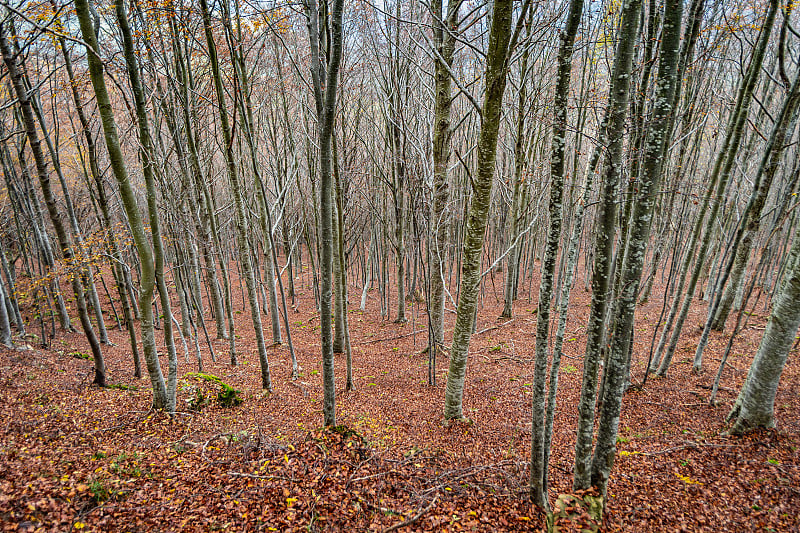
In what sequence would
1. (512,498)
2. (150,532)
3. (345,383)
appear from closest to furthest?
(150,532) → (512,498) → (345,383)

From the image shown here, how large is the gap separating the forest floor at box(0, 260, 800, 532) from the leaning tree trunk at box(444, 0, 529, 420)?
953 mm

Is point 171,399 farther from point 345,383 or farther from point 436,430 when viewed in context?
point 436,430

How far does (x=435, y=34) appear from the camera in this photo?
23.9 feet

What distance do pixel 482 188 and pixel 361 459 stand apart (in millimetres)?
3971

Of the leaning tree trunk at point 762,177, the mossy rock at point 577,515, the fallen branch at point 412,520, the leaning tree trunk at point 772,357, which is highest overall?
the leaning tree trunk at point 762,177

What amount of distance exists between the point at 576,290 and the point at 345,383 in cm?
→ 1480

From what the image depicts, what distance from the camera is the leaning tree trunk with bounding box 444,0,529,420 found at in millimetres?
4125

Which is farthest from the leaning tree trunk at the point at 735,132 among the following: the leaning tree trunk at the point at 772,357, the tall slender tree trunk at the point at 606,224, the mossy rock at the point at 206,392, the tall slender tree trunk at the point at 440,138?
the mossy rock at the point at 206,392

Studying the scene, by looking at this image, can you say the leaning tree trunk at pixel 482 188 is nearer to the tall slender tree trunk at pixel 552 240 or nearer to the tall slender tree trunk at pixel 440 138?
the tall slender tree trunk at pixel 552 240

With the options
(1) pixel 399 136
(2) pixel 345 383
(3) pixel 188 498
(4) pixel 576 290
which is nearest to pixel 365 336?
(2) pixel 345 383

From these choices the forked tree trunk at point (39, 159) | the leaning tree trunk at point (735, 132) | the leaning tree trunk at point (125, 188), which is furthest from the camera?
the forked tree trunk at point (39, 159)

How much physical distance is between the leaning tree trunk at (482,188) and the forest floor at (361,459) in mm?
953

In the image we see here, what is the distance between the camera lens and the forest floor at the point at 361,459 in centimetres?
347

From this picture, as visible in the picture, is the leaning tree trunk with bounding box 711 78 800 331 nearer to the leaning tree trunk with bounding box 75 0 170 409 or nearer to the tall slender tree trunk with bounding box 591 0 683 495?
the tall slender tree trunk with bounding box 591 0 683 495
